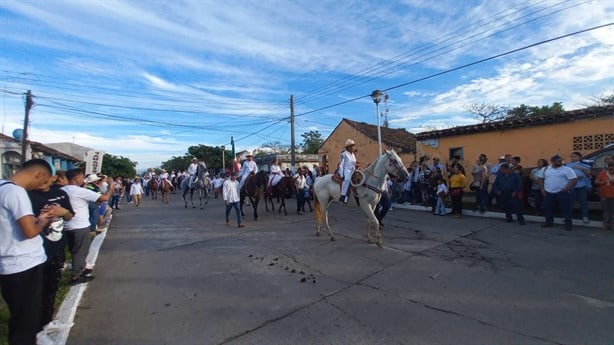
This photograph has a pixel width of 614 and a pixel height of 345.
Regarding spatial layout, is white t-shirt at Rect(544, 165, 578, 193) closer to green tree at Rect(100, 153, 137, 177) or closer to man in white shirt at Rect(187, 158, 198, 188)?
man in white shirt at Rect(187, 158, 198, 188)

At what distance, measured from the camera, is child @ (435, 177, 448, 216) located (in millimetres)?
10023

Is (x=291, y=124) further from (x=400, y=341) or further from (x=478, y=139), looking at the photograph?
(x=400, y=341)

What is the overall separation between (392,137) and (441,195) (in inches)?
602

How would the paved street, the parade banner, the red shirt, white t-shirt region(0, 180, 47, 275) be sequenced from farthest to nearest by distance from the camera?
the parade banner, the red shirt, the paved street, white t-shirt region(0, 180, 47, 275)

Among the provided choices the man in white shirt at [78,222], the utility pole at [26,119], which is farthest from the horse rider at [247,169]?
the utility pole at [26,119]

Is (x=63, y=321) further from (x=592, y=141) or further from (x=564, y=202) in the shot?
(x=592, y=141)

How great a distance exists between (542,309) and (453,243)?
302 centimetres

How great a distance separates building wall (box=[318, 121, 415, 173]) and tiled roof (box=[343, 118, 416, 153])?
0.96ft

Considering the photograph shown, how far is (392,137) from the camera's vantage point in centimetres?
2475

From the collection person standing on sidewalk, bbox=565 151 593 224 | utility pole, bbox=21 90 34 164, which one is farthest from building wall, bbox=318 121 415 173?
utility pole, bbox=21 90 34 164

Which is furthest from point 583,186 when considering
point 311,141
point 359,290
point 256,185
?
point 311,141

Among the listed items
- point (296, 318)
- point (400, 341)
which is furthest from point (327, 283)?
point (400, 341)

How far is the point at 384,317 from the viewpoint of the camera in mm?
3527

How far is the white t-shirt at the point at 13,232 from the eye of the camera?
251 cm
